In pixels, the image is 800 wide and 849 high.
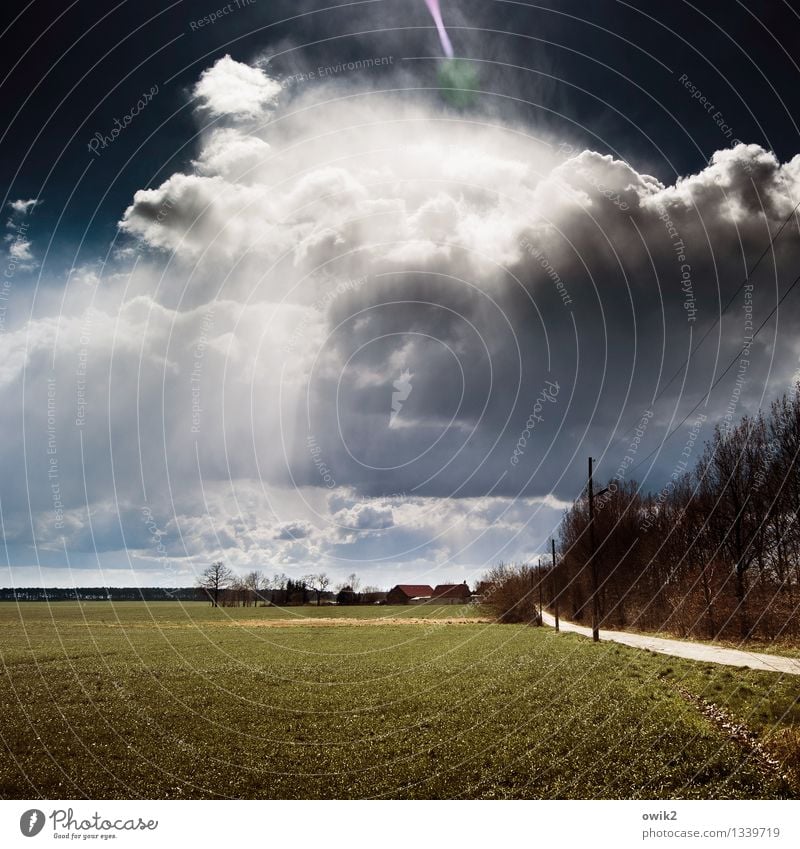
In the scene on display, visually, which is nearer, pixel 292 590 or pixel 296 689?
pixel 296 689

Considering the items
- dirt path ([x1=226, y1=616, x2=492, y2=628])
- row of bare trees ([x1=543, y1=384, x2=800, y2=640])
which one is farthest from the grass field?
dirt path ([x1=226, y1=616, x2=492, y2=628])

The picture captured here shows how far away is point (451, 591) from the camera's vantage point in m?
166

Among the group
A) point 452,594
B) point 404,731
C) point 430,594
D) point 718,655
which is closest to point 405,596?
point 430,594

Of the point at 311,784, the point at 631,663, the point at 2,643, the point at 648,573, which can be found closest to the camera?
the point at 311,784

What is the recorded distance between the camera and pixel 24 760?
13.3 metres

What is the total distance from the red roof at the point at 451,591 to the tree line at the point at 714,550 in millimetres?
76634

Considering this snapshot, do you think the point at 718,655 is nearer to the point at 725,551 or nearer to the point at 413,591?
the point at 725,551

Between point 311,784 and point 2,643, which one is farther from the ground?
point 311,784

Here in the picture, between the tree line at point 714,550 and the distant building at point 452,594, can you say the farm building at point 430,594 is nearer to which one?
the distant building at point 452,594

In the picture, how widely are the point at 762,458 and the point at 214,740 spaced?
39.4m

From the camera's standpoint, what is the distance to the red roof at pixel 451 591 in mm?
155825

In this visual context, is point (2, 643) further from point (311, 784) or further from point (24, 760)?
point (311, 784)

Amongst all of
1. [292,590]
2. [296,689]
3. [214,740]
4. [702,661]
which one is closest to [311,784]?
[214,740]

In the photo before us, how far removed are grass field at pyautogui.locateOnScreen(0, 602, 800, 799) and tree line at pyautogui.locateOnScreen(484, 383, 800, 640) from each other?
Answer: 11.8 meters
